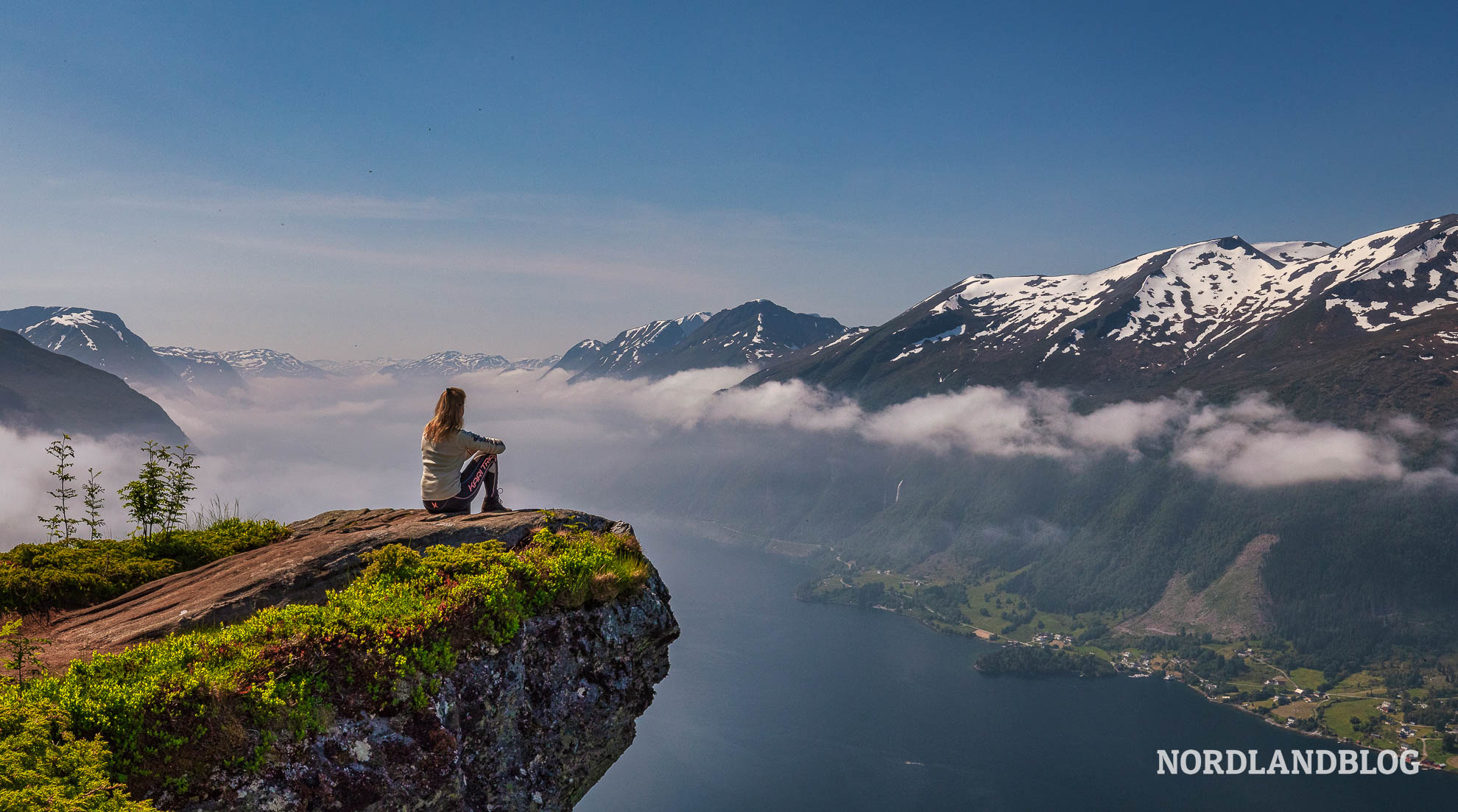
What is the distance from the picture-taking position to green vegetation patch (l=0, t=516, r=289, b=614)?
34.1 ft

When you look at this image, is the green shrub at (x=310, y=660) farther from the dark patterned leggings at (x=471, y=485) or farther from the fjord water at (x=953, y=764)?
the fjord water at (x=953, y=764)

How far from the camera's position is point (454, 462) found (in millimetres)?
12367

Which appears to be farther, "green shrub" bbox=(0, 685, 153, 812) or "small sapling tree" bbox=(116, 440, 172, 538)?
"small sapling tree" bbox=(116, 440, 172, 538)

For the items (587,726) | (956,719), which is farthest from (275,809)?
(956,719)

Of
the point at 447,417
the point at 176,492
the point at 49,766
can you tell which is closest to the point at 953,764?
the point at 447,417

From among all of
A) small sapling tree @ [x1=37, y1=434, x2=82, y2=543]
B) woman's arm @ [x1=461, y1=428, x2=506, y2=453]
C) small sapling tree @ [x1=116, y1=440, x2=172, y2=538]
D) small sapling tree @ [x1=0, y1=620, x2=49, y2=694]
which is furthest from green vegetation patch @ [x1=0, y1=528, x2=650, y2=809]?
small sapling tree @ [x1=37, y1=434, x2=82, y2=543]

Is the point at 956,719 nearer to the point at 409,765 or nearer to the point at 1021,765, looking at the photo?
the point at 1021,765

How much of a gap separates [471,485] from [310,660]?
5.74 meters

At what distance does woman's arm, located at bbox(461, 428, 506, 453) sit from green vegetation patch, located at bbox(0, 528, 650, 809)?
269cm

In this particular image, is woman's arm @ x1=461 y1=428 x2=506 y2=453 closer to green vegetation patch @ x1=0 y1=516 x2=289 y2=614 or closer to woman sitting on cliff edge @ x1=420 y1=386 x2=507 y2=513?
woman sitting on cliff edge @ x1=420 y1=386 x2=507 y2=513

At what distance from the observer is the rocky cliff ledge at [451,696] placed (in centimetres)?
684

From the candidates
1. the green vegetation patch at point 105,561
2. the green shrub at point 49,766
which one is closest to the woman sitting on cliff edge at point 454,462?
the green vegetation patch at point 105,561

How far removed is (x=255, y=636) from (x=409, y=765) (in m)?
2.09

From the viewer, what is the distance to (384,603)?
8109mm
